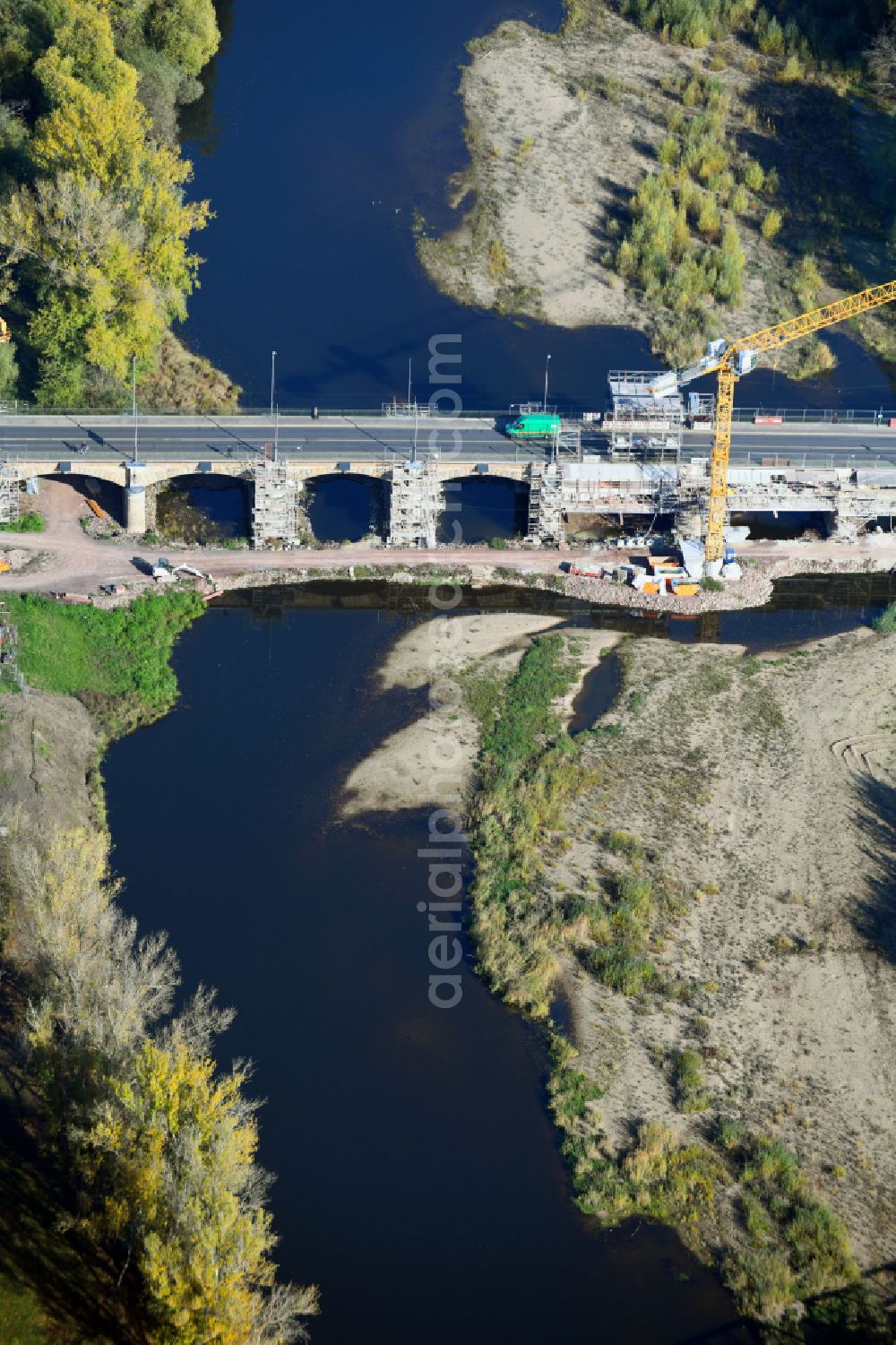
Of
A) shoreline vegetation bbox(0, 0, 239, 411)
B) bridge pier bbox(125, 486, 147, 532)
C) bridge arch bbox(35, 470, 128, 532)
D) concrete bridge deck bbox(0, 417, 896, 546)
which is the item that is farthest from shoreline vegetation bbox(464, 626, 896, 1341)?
shoreline vegetation bbox(0, 0, 239, 411)

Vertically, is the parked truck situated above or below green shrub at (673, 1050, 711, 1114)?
above

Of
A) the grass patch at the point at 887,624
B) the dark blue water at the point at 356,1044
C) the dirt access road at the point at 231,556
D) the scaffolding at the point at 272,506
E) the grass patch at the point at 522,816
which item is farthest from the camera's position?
the scaffolding at the point at 272,506

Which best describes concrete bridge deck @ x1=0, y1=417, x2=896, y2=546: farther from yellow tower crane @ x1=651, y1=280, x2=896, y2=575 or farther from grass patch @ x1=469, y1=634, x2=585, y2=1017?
grass patch @ x1=469, y1=634, x2=585, y2=1017

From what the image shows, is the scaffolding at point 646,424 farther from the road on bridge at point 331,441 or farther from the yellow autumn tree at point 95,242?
the yellow autumn tree at point 95,242

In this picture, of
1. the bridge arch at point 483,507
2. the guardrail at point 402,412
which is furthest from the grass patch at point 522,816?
the guardrail at point 402,412

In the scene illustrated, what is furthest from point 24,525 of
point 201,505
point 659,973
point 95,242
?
point 659,973

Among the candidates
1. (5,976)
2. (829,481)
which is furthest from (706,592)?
(5,976)
